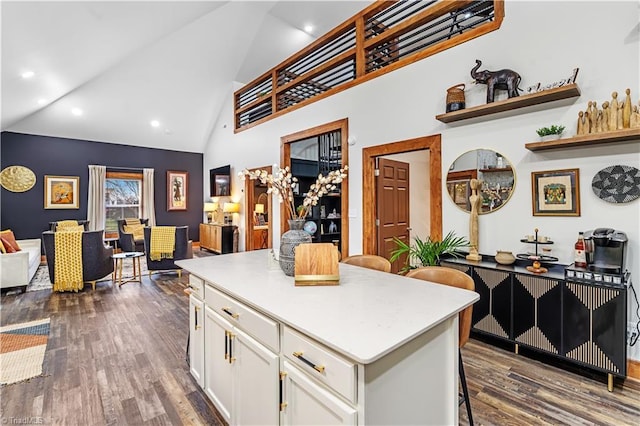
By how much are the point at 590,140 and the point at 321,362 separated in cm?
267

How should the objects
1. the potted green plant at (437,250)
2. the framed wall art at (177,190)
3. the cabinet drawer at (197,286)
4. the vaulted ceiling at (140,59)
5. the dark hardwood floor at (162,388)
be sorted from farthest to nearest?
the framed wall art at (177,190)
the vaulted ceiling at (140,59)
the potted green plant at (437,250)
the cabinet drawer at (197,286)
the dark hardwood floor at (162,388)

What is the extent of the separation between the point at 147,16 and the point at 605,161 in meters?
5.62

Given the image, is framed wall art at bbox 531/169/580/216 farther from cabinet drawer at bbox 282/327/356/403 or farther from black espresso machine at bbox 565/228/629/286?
cabinet drawer at bbox 282/327/356/403

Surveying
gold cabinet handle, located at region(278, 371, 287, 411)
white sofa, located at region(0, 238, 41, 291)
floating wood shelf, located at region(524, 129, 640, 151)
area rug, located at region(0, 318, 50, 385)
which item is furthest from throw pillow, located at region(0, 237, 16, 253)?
floating wood shelf, located at region(524, 129, 640, 151)

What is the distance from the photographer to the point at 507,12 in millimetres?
2975

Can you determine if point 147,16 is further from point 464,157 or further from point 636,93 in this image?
point 636,93

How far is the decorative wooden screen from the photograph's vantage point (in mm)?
3385

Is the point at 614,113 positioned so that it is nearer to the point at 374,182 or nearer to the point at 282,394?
the point at 374,182

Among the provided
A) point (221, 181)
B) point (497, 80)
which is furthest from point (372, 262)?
point (221, 181)

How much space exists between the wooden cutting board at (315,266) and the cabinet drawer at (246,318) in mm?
334

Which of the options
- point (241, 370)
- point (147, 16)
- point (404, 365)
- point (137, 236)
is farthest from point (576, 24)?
point (137, 236)

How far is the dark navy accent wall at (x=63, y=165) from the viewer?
6.83 metres

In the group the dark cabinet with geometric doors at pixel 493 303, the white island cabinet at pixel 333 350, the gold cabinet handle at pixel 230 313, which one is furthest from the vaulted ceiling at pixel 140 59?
the dark cabinet with geometric doors at pixel 493 303

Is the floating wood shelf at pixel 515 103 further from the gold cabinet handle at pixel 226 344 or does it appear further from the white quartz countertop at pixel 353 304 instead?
the gold cabinet handle at pixel 226 344
